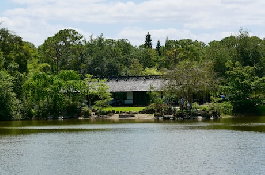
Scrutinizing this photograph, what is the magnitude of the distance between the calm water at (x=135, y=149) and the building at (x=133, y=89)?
2084cm

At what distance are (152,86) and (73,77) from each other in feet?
35.7

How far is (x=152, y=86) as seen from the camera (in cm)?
6838

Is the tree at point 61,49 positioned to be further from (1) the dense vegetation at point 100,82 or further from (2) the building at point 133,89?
(2) the building at point 133,89

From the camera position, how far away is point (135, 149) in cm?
3391

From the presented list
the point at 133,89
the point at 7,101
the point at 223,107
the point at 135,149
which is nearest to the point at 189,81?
the point at 223,107

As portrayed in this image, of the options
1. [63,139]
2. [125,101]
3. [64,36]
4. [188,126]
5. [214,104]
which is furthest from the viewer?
[64,36]

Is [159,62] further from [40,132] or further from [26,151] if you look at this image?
[26,151]

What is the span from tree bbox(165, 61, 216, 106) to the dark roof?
8.81 m

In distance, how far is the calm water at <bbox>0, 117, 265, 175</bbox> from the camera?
2747 cm

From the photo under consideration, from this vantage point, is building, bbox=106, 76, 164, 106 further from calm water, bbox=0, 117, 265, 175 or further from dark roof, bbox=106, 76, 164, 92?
Answer: calm water, bbox=0, 117, 265, 175

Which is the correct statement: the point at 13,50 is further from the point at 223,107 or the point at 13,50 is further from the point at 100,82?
the point at 223,107

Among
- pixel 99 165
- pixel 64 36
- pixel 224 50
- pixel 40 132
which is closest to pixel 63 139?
pixel 40 132

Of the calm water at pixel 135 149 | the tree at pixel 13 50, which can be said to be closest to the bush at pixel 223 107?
the calm water at pixel 135 149

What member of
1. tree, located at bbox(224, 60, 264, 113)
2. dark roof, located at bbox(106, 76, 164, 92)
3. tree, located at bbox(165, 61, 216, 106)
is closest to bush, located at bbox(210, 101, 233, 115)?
tree, located at bbox(224, 60, 264, 113)
